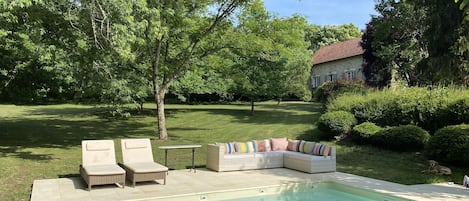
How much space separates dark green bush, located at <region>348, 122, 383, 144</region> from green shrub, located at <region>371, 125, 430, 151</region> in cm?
65

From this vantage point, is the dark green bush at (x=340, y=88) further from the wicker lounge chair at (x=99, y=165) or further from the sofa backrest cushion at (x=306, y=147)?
the wicker lounge chair at (x=99, y=165)

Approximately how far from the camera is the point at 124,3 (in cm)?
972

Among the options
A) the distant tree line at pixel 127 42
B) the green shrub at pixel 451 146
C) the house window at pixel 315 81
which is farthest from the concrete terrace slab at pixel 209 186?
the house window at pixel 315 81

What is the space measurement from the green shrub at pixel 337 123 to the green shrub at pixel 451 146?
4480 mm

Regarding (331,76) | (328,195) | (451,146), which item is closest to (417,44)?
(451,146)

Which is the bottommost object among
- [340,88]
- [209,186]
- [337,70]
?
[209,186]

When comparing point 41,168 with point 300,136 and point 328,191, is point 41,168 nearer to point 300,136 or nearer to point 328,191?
point 328,191

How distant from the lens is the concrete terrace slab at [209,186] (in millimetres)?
7996

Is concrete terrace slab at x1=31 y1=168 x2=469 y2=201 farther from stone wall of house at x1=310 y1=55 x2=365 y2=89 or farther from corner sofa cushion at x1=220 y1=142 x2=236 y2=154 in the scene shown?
stone wall of house at x1=310 y1=55 x2=365 y2=89

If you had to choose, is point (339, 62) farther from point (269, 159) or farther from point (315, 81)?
point (269, 159)

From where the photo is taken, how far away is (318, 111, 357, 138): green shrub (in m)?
16.6

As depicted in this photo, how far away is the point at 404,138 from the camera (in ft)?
44.8

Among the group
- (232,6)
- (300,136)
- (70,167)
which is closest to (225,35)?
(232,6)

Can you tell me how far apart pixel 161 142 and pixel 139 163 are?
650 centimetres
